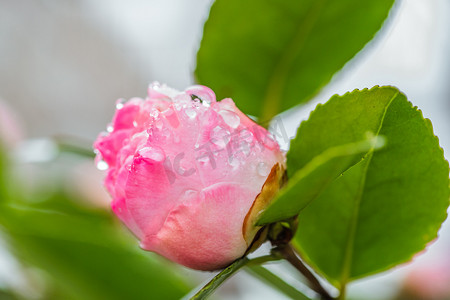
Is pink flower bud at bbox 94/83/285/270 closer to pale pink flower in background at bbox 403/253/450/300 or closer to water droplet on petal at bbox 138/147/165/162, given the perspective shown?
water droplet on petal at bbox 138/147/165/162

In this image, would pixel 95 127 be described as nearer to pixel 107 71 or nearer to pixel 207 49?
pixel 107 71

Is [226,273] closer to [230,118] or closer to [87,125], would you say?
[230,118]

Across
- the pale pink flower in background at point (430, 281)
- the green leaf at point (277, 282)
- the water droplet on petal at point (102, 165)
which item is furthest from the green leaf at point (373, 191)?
the pale pink flower in background at point (430, 281)

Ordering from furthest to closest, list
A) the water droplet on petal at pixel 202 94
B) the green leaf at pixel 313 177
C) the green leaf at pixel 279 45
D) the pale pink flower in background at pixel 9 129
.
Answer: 1. the pale pink flower in background at pixel 9 129
2. the green leaf at pixel 279 45
3. the water droplet on petal at pixel 202 94
4. the green leaf at pixel 313 177

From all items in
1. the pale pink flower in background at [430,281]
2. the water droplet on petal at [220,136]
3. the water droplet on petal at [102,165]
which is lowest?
the water droplet on petal at [220,136]

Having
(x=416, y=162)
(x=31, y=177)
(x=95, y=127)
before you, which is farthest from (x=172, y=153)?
(x=95, y=127)

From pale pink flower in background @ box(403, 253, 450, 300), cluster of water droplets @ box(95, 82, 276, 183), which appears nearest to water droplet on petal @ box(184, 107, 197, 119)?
cluster of water droplets @ box(95, 82, 276, 183)

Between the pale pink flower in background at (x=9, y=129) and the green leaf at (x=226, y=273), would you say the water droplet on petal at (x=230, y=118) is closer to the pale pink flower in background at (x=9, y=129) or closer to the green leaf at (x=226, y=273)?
the green leaf at (x=226, y=273)

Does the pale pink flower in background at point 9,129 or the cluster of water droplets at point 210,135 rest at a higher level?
the pale pink flower in background at point 9,129
